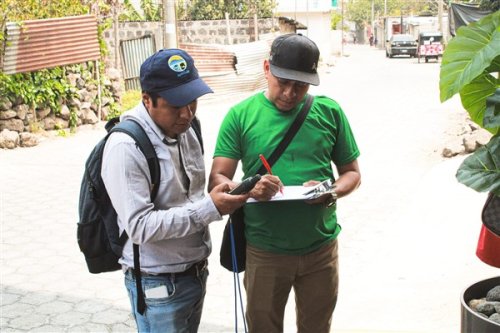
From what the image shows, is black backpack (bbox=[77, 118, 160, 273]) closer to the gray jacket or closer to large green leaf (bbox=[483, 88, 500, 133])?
the gray jacket

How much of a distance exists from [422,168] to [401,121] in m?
4.42

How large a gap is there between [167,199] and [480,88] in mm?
1362

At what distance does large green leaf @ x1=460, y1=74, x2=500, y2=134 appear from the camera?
8.90ft

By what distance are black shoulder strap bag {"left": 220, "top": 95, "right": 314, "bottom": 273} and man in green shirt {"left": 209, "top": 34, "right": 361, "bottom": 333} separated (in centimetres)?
2

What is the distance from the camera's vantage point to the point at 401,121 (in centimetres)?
1401

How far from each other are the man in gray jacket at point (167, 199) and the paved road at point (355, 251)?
2.17 metres

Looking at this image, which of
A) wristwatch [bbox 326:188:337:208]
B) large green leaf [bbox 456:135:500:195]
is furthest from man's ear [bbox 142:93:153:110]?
large green leaf [bbox 456:135:500:195]

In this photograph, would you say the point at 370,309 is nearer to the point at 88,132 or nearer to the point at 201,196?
the point at 201,196

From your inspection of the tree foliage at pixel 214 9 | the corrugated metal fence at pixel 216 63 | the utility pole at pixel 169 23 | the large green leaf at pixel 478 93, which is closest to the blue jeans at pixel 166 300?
the large green leaf at pixel 478 93

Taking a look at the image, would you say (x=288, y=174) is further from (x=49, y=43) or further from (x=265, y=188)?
(x=49, y=43)

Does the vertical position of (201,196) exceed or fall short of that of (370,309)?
it exceeds it

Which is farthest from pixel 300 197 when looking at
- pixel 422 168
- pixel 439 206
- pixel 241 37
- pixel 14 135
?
pixel 241 37

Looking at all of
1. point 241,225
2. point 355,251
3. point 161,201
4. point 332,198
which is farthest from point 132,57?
point 161,201

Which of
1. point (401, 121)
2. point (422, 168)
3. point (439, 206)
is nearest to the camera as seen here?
point (439, 206)
